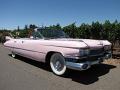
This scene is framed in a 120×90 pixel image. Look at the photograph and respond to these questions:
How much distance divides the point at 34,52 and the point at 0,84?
2.23 m

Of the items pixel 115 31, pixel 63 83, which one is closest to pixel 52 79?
pixel 63 83

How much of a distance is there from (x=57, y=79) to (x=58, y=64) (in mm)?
670

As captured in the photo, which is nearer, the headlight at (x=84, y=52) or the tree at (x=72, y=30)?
the headlight at (x=84, y=52)

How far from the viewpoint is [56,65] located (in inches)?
259

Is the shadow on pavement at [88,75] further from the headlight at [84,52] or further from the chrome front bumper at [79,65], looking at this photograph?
the headlight at [84,52]

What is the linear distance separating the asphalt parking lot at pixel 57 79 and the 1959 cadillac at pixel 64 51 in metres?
0.41

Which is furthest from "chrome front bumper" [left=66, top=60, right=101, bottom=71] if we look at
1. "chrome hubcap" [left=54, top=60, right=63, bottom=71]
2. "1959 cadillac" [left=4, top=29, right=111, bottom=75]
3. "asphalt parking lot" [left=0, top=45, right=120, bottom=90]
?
"chrome hubcap" [left=54, top=60, right=63, bottom=71]

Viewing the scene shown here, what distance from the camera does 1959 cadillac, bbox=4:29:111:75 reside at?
5609 mm

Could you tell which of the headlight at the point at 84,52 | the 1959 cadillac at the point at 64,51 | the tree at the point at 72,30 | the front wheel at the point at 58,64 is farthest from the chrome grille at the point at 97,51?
the tree at the point at 72,30

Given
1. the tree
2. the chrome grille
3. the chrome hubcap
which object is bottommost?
the chrome hubcap

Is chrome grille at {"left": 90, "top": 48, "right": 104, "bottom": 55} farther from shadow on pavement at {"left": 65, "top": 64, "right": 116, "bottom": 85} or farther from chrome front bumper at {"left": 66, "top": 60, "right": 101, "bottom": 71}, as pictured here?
shadow on pavement at {"left": 65, "top": 64, "right": 116, "bottom": 85}

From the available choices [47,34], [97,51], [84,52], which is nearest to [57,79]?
[84,52]

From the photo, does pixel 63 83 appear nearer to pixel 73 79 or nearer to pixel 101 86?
pixel 73 79

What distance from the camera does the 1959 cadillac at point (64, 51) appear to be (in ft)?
18.4
